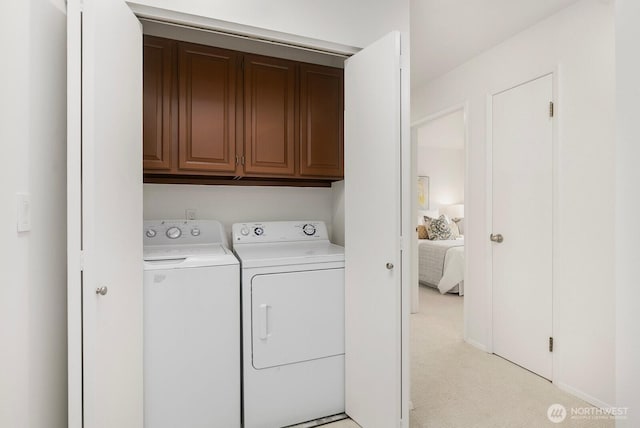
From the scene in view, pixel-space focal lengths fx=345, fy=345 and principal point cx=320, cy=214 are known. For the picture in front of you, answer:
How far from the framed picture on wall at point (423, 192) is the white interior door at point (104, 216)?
5.69 metres

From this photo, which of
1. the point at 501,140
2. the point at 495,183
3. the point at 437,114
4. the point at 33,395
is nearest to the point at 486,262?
the point at 495,183

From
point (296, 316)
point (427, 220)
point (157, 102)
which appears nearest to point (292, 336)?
point (296, 316)

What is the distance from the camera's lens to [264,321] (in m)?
1.83

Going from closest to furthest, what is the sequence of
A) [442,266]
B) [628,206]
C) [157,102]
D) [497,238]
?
[628,206] < [157,102] < [497,238] < [442,266]

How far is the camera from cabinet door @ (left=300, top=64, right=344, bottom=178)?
232 cm

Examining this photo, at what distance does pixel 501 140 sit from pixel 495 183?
Result: 340 mm

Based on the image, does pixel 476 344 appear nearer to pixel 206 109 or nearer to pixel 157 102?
pixel 206 109

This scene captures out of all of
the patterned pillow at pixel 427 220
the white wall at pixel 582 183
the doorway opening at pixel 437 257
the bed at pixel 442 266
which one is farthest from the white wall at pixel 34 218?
the patterned pillow at pixel 427 220

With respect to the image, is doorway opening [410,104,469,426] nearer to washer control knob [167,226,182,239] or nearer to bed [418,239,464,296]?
bed [418,239,464,296]

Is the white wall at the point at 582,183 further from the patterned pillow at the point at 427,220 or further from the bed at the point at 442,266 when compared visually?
the patterned pillow at the point at 427,220

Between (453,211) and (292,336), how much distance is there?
571 cm

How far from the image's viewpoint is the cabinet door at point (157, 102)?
1956mm

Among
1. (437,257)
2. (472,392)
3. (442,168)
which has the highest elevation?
(442,168)

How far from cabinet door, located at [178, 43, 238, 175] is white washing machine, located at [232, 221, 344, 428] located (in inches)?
24.4
